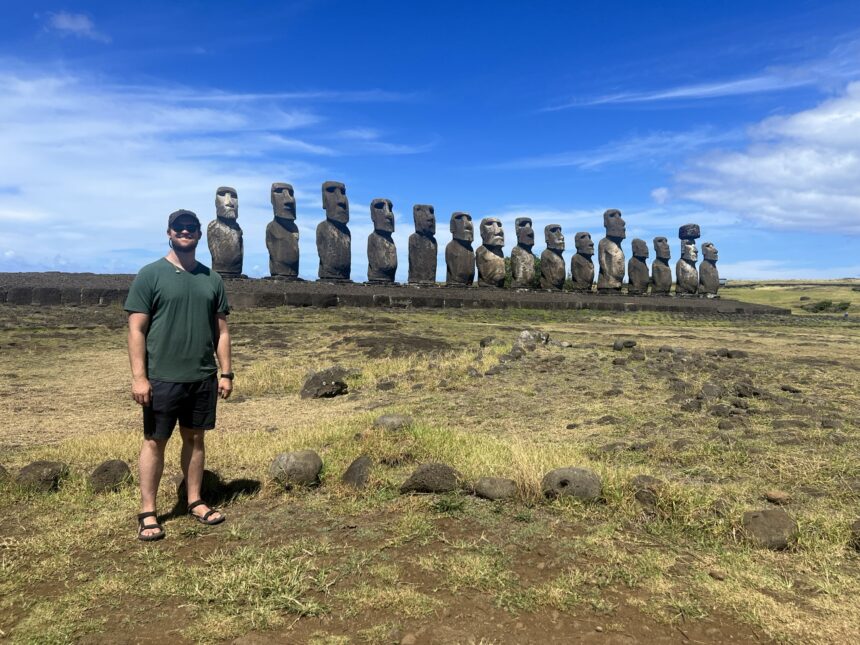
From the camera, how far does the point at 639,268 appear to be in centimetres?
3344

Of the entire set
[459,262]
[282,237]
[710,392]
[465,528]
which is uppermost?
[282,237]

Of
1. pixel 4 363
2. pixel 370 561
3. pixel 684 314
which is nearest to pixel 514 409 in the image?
pixel 370 561

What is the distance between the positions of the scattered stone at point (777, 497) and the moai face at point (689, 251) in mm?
33437

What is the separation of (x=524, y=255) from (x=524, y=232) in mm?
1108

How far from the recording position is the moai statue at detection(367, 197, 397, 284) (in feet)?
84.3

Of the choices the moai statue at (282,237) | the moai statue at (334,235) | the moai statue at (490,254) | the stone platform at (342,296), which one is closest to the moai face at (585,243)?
the stone platform at (342,296)

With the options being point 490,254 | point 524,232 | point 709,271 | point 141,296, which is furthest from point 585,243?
point 141,296

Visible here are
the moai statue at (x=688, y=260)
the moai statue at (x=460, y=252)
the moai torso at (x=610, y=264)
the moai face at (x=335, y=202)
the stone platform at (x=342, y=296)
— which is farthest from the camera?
the moai statue at (x=688, y=260)

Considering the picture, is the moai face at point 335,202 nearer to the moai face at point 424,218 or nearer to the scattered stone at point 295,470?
the moai face at point 424,218

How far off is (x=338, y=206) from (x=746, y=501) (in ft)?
72.0

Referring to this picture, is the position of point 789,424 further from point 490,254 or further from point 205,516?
point 490,254

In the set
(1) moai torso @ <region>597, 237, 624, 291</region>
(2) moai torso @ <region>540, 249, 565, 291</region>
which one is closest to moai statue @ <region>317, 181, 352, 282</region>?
(2) moai torso @ <region>540, 249, 565, 291</region>

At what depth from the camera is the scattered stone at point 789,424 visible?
5.65 metres

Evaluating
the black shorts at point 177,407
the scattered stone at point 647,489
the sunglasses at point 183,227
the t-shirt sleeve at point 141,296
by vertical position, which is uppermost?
the sunglasses at point 183,227
